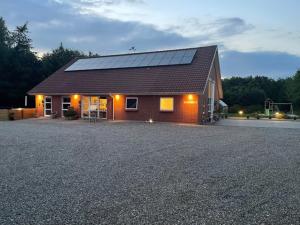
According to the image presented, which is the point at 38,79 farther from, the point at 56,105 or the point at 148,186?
the point at 148,186

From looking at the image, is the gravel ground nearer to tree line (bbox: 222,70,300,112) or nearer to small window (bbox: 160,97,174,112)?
small window (bbox: 160,97,174,112)

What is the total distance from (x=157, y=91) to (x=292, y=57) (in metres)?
56.6

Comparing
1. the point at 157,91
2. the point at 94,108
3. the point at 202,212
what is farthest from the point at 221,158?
the point at 94,108

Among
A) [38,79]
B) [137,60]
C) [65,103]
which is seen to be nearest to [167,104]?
[137,60]

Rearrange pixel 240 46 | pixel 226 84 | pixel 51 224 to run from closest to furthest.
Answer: pixel 51 224, pixel 240 46, pixel 226 84

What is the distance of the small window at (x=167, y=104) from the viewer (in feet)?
64.1

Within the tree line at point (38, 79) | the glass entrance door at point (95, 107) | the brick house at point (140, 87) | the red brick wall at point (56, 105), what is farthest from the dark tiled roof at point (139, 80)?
the tree line at point (38, 79)

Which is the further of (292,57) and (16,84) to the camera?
(292,57)

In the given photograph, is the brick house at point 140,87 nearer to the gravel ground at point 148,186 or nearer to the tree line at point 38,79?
the tree line at point 38,79

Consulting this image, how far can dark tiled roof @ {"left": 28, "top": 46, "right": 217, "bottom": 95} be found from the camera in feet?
63.4

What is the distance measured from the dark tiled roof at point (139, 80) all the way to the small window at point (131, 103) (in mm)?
765

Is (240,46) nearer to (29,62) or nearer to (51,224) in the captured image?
(29,62)

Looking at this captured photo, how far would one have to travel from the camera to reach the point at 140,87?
2050 cm

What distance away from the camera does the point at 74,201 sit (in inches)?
168
